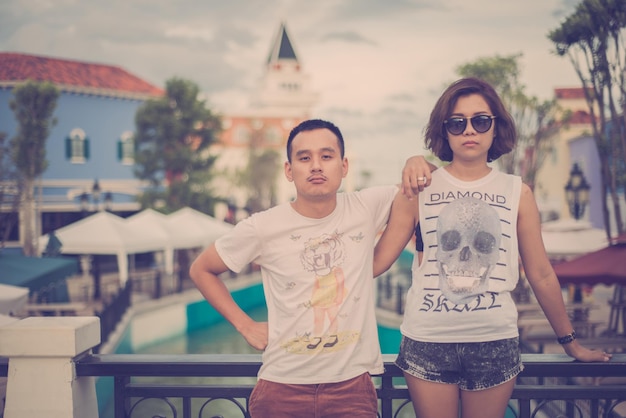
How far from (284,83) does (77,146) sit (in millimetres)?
47681

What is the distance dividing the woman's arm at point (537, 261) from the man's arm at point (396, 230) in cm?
43

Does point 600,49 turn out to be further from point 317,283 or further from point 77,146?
point 77,146

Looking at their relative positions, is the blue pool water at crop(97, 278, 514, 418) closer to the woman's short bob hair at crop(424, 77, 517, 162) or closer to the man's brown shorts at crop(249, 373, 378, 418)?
the man's brown shorts at crop(249, 373, 378, 418)

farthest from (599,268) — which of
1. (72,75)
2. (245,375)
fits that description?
(72,75)

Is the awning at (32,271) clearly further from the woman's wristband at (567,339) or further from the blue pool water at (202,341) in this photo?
the woman's wristband at (567,339)

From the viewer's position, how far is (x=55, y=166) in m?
26.1

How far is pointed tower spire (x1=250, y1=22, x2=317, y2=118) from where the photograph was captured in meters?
71.4

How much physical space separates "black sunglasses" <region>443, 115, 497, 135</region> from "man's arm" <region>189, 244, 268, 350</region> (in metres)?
1.10

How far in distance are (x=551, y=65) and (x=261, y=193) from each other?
20.4 metres

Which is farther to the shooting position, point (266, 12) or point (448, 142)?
point (266, 12)

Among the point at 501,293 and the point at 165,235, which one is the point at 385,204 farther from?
the point at 165,235

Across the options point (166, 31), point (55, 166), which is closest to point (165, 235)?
point (55, 166)

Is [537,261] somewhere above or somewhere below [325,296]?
above

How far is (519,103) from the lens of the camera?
18.0 m
